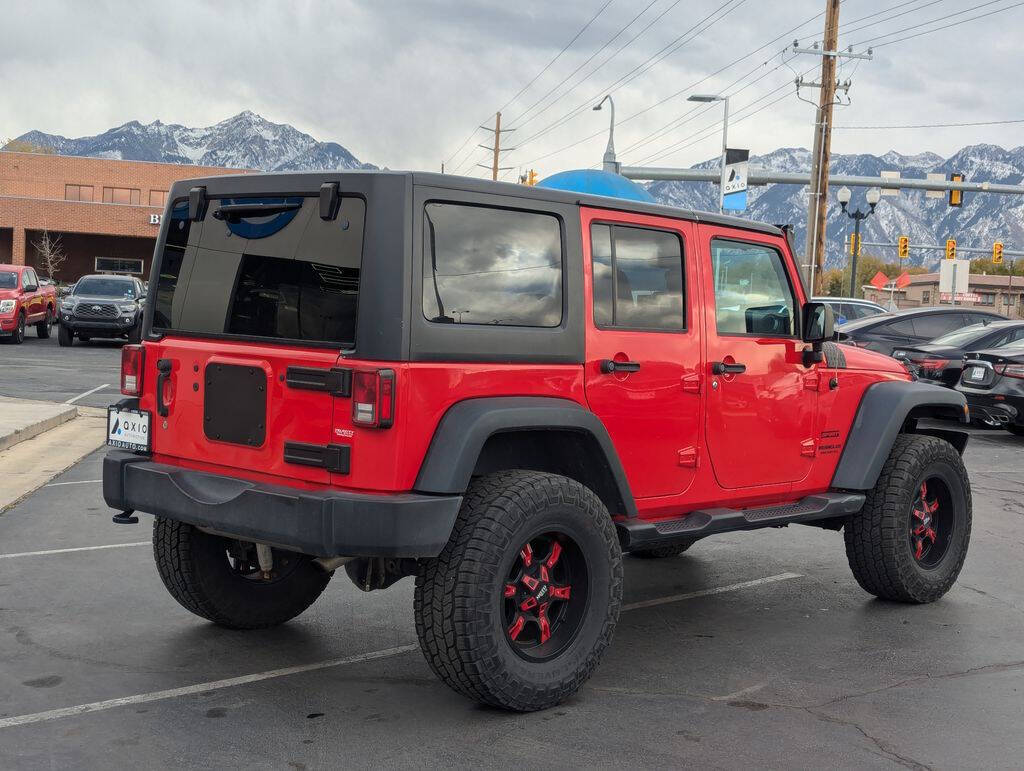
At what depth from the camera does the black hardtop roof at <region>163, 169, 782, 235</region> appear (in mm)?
4379

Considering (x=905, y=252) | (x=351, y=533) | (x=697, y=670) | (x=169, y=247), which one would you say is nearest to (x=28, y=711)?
(x=351, y=533)

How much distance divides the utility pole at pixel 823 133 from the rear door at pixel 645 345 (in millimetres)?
24934

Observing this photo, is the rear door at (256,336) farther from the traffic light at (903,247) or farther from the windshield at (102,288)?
the traffic light at (903,247)

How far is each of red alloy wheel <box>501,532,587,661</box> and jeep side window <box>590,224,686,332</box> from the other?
3.28 ft

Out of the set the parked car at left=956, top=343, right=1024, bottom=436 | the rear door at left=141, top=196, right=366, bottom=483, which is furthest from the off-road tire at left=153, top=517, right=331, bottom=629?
the parked car at left=956, top=343, right=1024, bottom=436

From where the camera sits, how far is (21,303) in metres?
26.2

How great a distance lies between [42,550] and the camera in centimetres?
709

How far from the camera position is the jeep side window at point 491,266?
4.36 m

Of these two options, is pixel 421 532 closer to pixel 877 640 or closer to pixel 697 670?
pixel 697 670

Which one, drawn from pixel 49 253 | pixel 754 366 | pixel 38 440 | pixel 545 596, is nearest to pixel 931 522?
pixel 754 366

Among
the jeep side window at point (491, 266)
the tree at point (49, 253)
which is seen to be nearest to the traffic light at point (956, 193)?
the jeep side window at point (491, 266)

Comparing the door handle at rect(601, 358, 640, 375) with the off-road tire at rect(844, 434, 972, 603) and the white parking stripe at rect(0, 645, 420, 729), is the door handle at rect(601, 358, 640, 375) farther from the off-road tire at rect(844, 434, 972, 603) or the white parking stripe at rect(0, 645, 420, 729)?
the off-road tire at rect(844, 434, 972, 603)

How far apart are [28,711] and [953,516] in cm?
495

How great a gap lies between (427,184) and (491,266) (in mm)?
434
